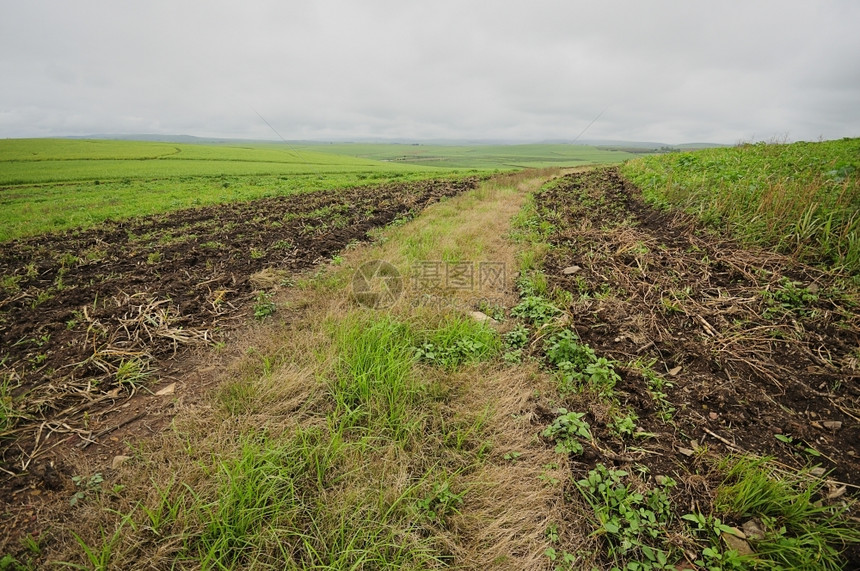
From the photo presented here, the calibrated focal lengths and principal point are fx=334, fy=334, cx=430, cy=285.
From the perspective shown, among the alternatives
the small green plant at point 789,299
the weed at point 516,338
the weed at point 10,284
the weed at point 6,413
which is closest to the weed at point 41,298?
the weed at point 10,284

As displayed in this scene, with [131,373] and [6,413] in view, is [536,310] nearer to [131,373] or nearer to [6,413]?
[131,373]

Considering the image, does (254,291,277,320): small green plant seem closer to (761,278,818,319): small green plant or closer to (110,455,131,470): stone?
(110,455,131,470): stone

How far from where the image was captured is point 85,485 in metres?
2.30

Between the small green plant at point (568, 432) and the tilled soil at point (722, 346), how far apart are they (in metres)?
0.13

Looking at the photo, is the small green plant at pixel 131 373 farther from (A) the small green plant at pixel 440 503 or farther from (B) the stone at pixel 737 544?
(B) the stone at pixel 737 544

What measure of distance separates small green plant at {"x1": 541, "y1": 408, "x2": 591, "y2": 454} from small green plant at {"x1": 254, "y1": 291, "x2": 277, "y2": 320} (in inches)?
154

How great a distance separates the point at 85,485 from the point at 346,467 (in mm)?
1782

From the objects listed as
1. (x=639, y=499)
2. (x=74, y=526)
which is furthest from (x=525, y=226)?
(x=74, y=526)

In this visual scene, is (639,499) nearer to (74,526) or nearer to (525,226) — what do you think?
(74,526)

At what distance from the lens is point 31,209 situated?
523 inches

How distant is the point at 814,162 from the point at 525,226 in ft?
21.5

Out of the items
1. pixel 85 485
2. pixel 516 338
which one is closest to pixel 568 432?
pixel 516 338

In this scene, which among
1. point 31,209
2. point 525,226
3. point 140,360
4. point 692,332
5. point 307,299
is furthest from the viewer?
point 31,209

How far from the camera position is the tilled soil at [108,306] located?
9.45 feet
